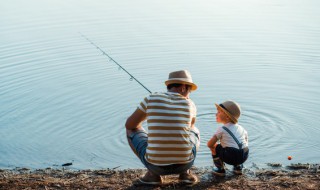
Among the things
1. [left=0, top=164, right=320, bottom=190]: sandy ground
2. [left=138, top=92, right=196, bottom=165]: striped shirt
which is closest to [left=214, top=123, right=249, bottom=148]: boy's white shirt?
[left=0, top=164, right=320, bottom=190]: sandy ground

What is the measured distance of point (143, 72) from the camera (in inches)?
392

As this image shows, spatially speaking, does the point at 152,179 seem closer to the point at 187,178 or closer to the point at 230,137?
the point at 187,178

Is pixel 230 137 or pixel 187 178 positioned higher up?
pixel 230 137

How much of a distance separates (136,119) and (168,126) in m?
0.40

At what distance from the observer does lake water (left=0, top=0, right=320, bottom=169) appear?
22.5ft

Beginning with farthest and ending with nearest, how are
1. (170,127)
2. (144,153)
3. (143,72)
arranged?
(143,72) < (144,153) < (170,127)

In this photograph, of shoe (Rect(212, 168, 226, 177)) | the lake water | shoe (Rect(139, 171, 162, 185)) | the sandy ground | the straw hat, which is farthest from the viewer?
the lake water

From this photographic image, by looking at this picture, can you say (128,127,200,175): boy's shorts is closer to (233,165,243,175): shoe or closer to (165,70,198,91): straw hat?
(165,70,198,91): straw hat

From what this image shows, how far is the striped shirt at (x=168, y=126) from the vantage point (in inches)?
176

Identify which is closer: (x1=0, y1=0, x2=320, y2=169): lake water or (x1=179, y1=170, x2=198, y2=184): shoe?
(x1=179, y1=170, x2=198, y2=184): shoe

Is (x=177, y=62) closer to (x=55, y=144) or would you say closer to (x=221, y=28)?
(x=221, y=28)

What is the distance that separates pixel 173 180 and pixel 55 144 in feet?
8.59

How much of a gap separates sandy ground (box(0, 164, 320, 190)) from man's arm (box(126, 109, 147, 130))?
57 cm

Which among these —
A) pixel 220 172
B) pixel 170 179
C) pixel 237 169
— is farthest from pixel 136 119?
pixel 237 169
